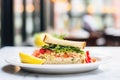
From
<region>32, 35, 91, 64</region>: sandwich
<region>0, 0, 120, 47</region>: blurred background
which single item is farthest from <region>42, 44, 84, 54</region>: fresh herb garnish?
<region>0, 0, 120, 47</region>: blurred background

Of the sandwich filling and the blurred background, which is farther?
the blurred background

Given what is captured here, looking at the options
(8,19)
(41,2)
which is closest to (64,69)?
(8,19)

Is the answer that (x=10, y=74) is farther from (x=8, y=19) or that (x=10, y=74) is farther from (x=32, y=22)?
(x=32, y=22)

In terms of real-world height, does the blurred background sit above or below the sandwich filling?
below

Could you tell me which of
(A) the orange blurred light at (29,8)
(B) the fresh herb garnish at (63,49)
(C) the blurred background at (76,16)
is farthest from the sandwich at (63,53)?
(C) the blurred background at (76,16)

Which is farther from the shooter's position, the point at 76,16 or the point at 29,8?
the point at 76,16

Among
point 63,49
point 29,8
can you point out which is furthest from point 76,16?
point 63,49

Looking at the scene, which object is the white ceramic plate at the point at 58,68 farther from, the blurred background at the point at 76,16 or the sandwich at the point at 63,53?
the blurred background at the point at 76,16

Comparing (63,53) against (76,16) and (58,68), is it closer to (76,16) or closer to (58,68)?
(58,68)

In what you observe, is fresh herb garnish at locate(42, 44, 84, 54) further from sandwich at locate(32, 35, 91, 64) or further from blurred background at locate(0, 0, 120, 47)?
blurred background at locate(0, 0, 120, 47)
